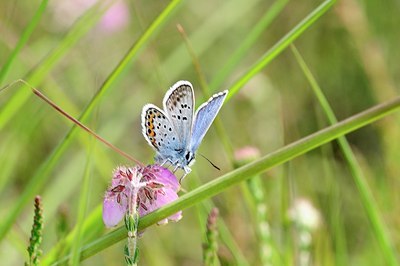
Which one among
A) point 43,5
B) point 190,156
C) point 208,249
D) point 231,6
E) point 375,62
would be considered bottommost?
point 208,249

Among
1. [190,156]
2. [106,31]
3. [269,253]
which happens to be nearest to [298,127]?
[106,31]

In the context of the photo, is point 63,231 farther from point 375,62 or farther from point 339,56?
point 339,56

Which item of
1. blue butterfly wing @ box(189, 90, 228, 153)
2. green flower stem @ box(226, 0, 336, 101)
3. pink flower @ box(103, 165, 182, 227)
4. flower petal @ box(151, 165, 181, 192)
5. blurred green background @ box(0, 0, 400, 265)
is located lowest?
pink flower @ box(103, 165, 182, 227)

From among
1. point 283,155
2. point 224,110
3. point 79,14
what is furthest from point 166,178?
point 224,110

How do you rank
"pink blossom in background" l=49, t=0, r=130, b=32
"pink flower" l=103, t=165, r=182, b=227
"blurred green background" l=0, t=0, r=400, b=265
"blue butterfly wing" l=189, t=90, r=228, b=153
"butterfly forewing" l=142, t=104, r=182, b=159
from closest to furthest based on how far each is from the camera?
"pink flower" l=103, t=165, r=182, b=227, "blue butterfly wing" l=189, t=90, r=228, b=153, "butterfly forewing" l=142, t=104, r=182, b=159, "blurred green background" l=0, t=0, r=400, b=265, "pink blossom in background" l=49, t=0, r=130, b=32

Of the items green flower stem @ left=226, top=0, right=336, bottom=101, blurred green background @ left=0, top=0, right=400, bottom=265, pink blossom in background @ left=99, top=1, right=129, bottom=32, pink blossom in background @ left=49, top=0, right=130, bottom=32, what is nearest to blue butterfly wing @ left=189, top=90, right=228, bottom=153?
green flower stem @ left=226, top=0, right=336, bottom=101

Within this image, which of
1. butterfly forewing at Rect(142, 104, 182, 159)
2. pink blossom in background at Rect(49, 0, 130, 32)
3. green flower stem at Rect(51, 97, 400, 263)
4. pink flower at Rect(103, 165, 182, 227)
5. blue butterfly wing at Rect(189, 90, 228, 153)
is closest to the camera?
green flower stem at Rect(51, 97, 400, 263)

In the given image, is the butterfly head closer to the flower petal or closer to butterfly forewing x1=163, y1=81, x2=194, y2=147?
butterfly forewing x1=163, y1=81, x2=194, y2=147
